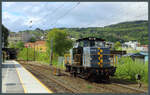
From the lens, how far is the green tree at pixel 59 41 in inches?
1330

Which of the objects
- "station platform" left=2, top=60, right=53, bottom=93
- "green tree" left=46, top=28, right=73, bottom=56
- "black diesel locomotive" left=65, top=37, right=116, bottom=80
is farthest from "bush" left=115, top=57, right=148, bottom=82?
"green tree" left=46, top=28, right=73, bottom=56

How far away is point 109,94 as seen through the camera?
28.6 ft

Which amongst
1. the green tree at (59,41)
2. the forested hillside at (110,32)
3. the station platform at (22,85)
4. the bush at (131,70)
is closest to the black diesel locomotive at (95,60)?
the forested hillside at (110,32)

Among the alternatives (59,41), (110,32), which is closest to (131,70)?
(110,32)

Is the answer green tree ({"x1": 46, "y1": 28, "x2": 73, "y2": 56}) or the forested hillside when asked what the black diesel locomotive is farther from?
green tree ({"x1": 46, "y1": 28, "x2": 73, "y2": 56})

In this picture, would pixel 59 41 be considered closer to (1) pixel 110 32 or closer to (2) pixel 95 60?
(1) pixel 110 32

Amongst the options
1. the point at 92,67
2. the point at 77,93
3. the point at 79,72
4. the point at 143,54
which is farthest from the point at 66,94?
the point at 143,54

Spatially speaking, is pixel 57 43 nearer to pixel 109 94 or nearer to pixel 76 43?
pixel 76 43

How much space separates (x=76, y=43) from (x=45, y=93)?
733 centimetres

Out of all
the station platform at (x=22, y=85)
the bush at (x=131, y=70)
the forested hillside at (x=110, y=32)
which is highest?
the forested hillside at (x=110, y=32)

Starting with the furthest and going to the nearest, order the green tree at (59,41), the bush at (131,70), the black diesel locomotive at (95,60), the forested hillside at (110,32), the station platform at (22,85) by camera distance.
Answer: the green tree at (59,41)
the forested hillside at (110,32)
the bush at (131,70)
the black diesel locomotive at (95,60)
the station platform at (22,85)

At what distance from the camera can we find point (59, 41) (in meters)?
36.2

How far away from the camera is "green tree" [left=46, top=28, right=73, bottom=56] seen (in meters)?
33.8

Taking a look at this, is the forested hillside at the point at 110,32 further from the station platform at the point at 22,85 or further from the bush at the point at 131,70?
the station platform at the point at 22,85
